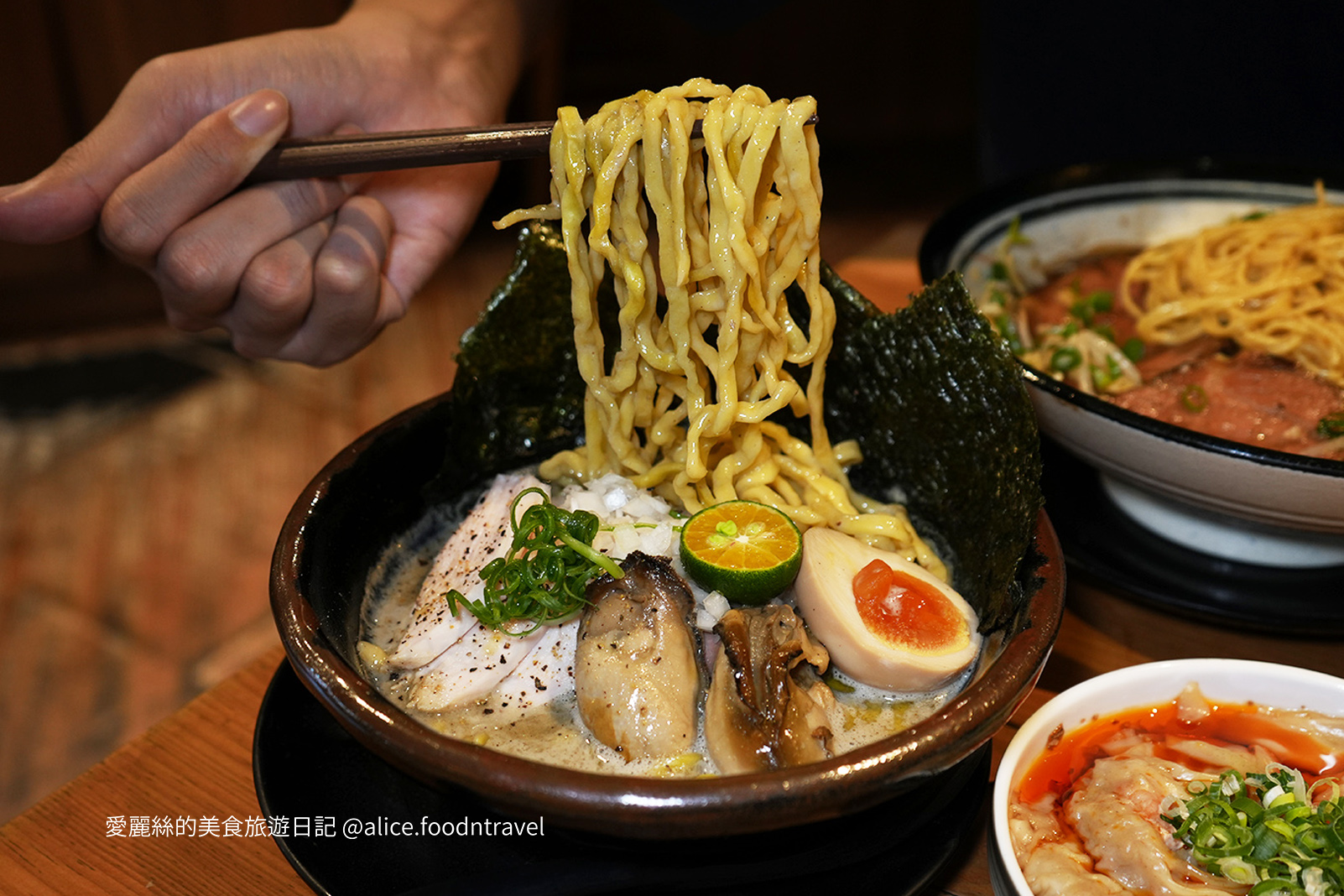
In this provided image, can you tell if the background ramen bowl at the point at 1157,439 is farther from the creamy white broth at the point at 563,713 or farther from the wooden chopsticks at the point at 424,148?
the wooden chopsticks at the point at 424,148

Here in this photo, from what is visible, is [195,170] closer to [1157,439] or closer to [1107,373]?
[1157,439]

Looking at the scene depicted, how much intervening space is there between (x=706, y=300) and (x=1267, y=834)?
1.07 metres

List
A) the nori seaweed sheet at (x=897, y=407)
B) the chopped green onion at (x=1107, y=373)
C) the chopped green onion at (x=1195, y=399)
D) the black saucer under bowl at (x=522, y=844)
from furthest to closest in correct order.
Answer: the chopped green onion at (x=1107, y=373)
the chopped green onion at (x=1195, y=399)
the nori seaweed sheet at (x=897, y=407)
the black saucer under bowl at (x=522, y=844)

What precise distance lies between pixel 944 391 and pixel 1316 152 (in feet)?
7.36

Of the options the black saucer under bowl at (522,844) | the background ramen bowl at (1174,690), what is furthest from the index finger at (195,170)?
the background ramen bowl at (1174,690)

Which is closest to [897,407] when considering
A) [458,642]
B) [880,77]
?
[458,642]

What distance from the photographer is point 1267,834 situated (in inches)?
47.3

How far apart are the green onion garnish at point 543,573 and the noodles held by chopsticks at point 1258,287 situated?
1.59 meters

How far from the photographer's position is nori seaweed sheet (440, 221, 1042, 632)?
5.22ft

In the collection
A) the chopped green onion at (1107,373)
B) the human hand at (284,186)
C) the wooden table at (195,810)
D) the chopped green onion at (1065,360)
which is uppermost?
the human hand at (284,186)

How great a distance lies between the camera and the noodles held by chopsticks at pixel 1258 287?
2.30m

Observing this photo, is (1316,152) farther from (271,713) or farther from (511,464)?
(271,713)

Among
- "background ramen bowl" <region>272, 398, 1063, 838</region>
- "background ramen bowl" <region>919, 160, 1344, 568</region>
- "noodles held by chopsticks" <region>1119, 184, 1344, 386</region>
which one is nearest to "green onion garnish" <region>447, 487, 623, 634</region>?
"background ramen bowl" <region>272, 398, 1063, 838</region>

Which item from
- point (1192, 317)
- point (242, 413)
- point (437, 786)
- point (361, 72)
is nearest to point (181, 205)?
point (361, 72)
